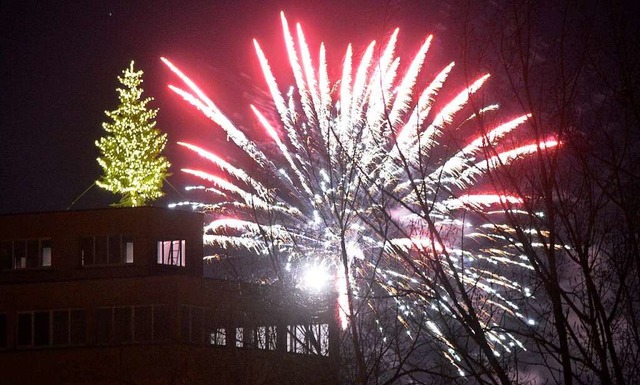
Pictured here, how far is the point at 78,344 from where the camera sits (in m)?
55.3

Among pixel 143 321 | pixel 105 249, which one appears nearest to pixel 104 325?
pixel 143 321

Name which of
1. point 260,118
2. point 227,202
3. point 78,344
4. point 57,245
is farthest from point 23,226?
point 260,118

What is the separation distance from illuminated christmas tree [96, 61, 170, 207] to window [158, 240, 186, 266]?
2063cm

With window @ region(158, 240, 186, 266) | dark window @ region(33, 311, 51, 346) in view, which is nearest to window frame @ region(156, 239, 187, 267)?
window @ region(158, 240, 186, 266)

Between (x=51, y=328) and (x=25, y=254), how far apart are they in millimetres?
4357

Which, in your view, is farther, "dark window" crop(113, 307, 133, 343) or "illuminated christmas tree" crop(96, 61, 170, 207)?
"illuminated christmas tree" crop(96, 61, 170, 207)

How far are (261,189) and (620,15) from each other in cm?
2918

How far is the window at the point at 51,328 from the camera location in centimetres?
5578

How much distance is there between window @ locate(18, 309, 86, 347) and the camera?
5578cm

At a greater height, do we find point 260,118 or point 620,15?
point 260,118

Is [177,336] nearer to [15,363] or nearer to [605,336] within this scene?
[15,363]

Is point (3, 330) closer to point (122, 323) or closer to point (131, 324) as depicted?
point (122, 323)

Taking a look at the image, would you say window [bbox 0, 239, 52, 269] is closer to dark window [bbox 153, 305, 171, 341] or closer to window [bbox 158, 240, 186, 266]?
window [bbox 158, 240, 186, 266]

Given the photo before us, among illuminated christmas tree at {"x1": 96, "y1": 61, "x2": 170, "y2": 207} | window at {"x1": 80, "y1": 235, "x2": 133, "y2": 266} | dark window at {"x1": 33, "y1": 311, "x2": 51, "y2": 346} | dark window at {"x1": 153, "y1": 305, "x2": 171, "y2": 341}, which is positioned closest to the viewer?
dark window at {"x1": 153, "y1": 305, "x2": 171, "y2": 341}
